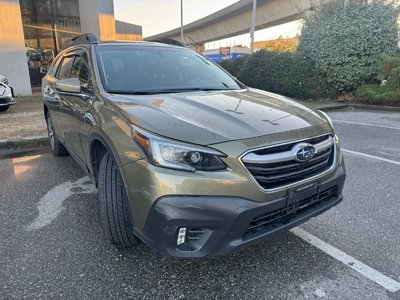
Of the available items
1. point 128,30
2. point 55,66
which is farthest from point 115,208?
point 128,30

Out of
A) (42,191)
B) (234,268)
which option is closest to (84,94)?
(42,191)

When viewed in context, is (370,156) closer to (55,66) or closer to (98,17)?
(55,66)

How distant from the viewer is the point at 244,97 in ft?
10.1

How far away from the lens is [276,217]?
90.0 inches

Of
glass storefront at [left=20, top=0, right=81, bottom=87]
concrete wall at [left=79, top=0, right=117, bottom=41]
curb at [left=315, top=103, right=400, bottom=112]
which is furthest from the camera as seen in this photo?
concrete wall at [left=79, top=0, right=117, bottom=41]

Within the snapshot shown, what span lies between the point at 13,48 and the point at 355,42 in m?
12.1

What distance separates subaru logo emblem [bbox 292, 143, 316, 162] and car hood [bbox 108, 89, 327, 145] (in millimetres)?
155

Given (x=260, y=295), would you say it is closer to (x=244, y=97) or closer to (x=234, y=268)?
(x=234, y=268)

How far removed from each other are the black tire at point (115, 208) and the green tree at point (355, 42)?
1118 cm

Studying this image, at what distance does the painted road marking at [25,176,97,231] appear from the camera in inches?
131

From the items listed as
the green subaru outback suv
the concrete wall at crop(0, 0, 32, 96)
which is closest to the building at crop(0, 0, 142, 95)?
the concrete wall at crop(0, 0, 32, 96)

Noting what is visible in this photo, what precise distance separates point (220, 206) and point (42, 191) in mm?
2933

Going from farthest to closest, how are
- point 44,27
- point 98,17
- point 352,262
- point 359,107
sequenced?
point 98,17 < point 44,27 < point 359,107 < point 352,262

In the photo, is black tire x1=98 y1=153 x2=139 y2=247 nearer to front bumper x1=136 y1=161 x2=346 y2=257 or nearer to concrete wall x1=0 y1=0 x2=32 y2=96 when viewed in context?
front bumper x1=136 y1=161 x2=346 y2=257
